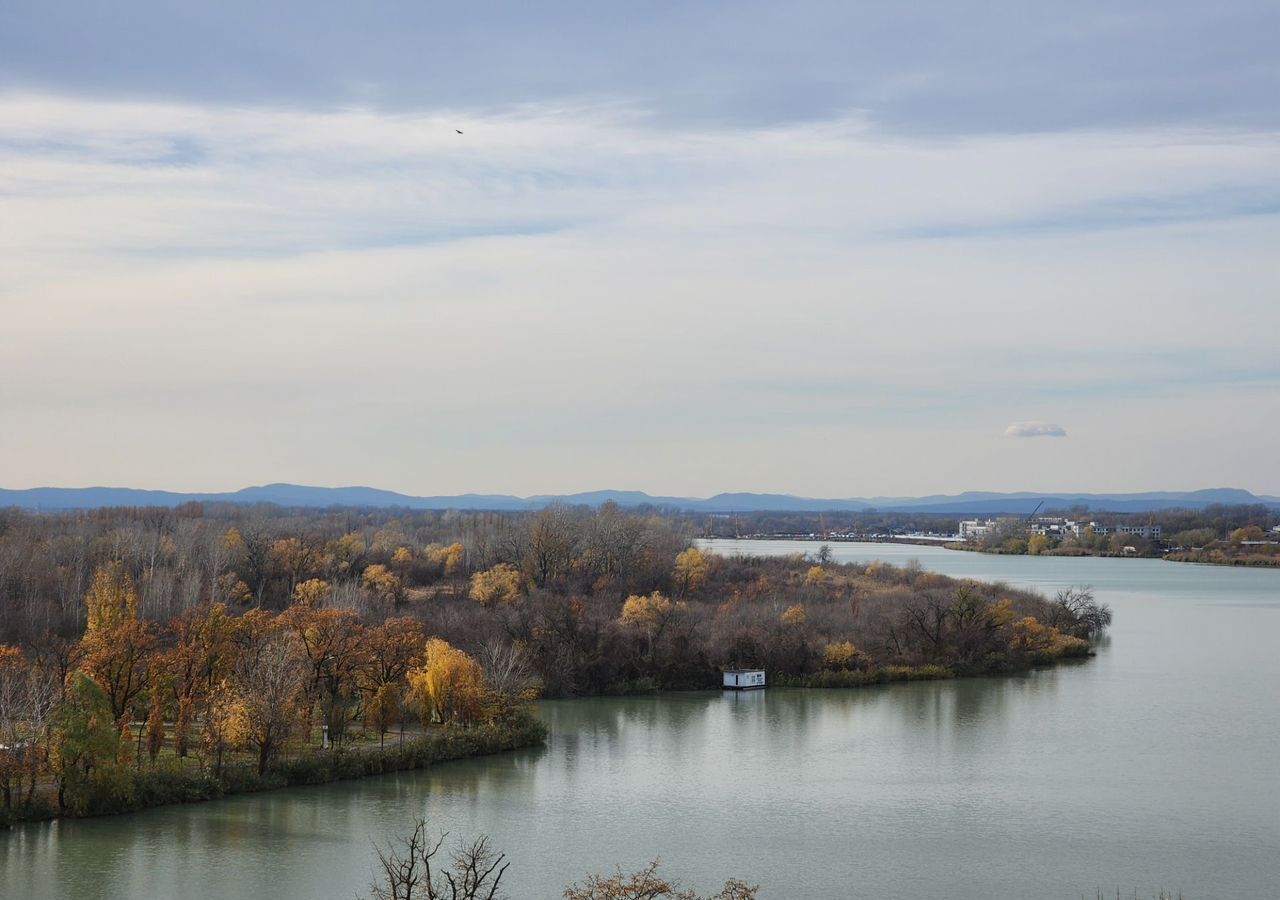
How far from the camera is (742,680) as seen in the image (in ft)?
127

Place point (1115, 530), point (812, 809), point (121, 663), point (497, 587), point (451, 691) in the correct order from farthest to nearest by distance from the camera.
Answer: point (1115, 530) → point (497, 587) → point (451, 691) → point (121, 663) → point (812, 809)

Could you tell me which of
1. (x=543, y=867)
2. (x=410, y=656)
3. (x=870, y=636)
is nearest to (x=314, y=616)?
(x=410, y=656)

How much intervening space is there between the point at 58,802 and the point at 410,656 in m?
10.2

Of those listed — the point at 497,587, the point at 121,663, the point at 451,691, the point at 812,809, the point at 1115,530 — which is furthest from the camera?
the point at 1115,530

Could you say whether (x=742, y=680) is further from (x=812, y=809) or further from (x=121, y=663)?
(x=121, y=663)

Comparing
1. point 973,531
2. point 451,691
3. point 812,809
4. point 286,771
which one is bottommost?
point 812,809

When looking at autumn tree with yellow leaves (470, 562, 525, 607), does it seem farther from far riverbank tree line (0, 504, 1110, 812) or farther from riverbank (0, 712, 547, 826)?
riverbank (0, 712, 547, 826)

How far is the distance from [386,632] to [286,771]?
7427 mm

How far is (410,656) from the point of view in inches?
1202

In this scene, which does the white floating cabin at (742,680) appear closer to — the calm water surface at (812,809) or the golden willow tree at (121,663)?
the calm water surface at (812,809)

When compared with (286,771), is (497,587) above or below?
above

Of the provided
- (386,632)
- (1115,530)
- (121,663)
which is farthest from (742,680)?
(1115,530)

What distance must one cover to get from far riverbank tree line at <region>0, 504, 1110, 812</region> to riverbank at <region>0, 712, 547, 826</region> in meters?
→ 0.18

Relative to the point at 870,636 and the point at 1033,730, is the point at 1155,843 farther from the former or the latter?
the point at 870,636
